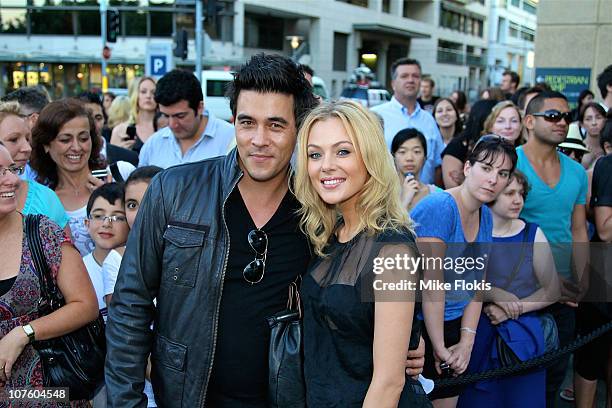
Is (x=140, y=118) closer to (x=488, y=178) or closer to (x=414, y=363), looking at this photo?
(x=488, y=178)

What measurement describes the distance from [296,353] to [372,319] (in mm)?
370

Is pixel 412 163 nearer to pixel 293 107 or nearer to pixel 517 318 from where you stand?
pixel 517 318

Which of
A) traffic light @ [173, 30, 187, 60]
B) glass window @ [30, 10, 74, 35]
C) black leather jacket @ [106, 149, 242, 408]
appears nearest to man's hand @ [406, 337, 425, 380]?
black leather jacket @ [106, 149, 242, 408]

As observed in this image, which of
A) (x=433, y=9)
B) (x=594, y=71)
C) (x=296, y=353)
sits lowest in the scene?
(x=296, y=353)

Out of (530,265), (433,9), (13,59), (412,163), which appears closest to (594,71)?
(412,163)

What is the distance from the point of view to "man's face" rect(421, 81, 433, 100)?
11156mm

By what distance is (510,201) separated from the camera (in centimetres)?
371

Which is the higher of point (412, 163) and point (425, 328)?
point (412, 163)

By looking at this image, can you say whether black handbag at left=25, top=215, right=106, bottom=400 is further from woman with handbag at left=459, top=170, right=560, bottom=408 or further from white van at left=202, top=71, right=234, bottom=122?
white van at left=202, top=71, right=234, bottom=122

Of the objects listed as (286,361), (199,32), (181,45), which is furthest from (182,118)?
(199,32)

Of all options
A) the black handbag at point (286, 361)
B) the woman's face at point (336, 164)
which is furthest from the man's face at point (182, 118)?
the black handbag at point (286, 361)

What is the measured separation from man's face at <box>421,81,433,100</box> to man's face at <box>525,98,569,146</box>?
6656mm

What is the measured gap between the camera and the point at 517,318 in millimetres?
3545

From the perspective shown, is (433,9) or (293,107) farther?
(433,9)
